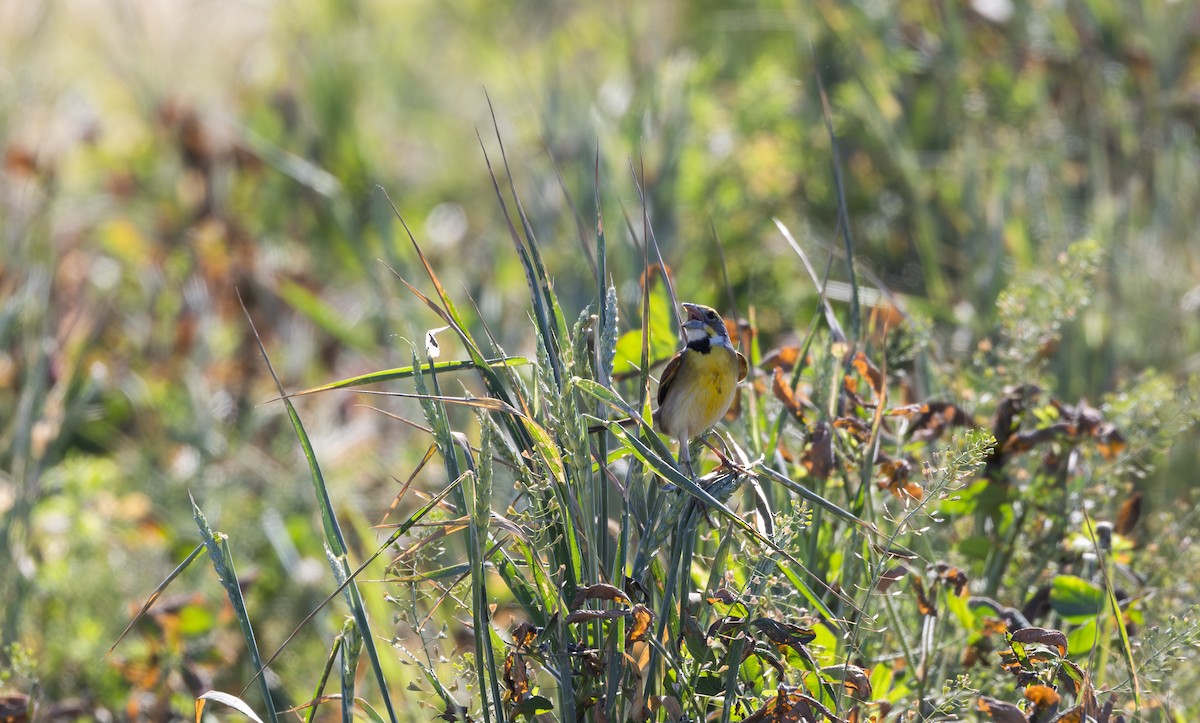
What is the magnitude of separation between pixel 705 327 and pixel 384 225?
78.3 inches

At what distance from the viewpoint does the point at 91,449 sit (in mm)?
3883

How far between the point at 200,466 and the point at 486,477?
238cm

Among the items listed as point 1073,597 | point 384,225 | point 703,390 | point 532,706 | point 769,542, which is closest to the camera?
point 769,542

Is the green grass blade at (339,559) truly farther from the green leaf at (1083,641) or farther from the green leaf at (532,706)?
the green leaf at (1083,641)

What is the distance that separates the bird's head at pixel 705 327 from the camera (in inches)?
65.9

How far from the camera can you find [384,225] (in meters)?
3.48

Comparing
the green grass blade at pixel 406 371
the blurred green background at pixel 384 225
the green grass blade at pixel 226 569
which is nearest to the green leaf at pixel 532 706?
the green grass blade at pixel 226 569

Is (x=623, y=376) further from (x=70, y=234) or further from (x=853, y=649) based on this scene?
(x=70, y=234)

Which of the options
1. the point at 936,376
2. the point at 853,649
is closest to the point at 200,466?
the point at 936,376

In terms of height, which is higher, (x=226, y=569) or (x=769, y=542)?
(x=769, y=542)

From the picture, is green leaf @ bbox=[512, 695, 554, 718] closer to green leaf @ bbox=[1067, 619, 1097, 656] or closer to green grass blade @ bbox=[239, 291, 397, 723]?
green grass blade @ bbox=[239, 291, 397, 723]

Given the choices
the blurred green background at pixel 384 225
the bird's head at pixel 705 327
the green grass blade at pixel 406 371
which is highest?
the green grass blade at pixel 406 371

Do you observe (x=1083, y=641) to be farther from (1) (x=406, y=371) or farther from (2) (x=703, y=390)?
(1) (x=406, y=371)

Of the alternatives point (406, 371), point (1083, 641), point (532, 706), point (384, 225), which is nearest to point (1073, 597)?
point (1083, 641)
